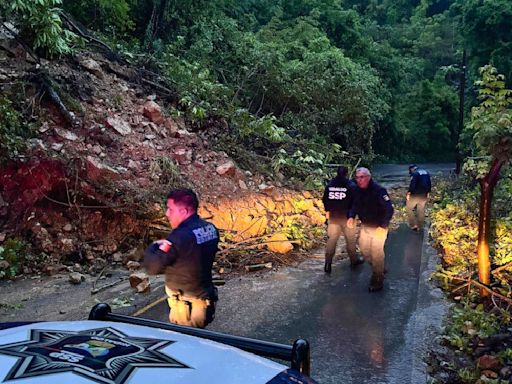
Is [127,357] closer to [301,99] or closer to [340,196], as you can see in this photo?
[340,196]

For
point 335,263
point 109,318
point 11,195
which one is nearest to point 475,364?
point 109,318

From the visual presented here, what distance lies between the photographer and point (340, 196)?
8734 mm

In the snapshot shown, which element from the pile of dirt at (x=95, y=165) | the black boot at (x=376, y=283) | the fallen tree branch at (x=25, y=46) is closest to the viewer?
the black boot at (x=376, y=283)

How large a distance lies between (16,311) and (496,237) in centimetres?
728

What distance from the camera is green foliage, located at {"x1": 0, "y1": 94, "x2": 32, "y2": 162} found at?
8.79 m

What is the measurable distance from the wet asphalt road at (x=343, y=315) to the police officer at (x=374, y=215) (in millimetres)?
353

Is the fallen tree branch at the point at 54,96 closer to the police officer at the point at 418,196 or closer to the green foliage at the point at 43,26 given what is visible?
the green foliage at the point at 43,26

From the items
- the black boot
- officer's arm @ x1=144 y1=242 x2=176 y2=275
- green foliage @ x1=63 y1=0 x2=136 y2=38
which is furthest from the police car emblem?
green foliage @ x1=63 y1=0 x2=136 y2=38

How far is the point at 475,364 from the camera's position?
5219mm

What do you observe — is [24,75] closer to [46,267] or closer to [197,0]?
[46,267]

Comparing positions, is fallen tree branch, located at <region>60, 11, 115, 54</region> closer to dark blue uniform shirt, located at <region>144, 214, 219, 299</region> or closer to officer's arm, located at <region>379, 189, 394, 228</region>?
officer's arm, located at <region>379, 189, 394, 228</region>

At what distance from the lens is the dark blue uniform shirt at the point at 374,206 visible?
7.58 m

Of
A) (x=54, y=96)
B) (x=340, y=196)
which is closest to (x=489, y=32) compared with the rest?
(x=340, y=196)

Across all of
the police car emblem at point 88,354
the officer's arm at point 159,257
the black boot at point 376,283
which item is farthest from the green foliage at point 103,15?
the police car emblem at point 88,354
